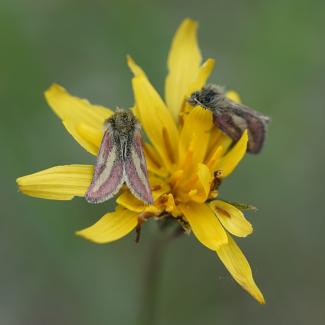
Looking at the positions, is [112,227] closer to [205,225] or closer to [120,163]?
[120,163]

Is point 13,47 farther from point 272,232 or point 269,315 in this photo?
point 269,315

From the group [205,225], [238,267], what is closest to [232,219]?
[205,225]

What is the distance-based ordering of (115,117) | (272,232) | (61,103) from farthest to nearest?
(272,232), (61,103), (115,117)

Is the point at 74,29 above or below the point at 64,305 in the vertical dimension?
above

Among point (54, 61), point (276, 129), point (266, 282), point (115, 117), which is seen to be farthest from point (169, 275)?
point (115, 117)

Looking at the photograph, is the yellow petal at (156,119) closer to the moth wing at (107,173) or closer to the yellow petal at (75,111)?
the yellow petal at (75,111)

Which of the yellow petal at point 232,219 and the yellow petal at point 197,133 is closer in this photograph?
the yellow petal at point 232,219

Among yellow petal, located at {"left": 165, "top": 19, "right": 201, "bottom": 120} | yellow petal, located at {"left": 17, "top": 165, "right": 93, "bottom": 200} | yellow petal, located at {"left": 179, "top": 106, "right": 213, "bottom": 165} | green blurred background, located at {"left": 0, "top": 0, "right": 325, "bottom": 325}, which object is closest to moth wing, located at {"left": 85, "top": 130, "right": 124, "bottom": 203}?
yellow petal, located at {"left": 17, "top": 165, "right": 93, "bottom": 200}

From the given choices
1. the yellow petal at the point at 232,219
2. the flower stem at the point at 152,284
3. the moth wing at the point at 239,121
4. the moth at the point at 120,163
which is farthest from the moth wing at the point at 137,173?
the flower stem at the point at 152,284

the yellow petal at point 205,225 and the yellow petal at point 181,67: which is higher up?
the yellow petal at point 181,67
